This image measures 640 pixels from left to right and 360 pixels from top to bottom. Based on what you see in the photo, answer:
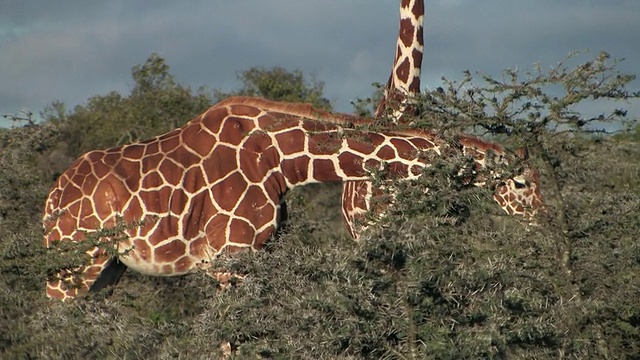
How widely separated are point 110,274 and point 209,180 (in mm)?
1328

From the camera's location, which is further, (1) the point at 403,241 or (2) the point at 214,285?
(2) the point at 214,285

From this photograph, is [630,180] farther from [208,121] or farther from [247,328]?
[247,328]

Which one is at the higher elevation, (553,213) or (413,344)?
(553,213)

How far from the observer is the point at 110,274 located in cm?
1373

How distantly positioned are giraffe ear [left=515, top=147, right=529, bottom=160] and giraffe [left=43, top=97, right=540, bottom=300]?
177 centimetres

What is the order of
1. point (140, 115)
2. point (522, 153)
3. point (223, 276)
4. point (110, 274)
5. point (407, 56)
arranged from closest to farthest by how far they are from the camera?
point (522, 153) → point (223, 276) → point (110, 274) → point (407, 56) → point (140, 115)

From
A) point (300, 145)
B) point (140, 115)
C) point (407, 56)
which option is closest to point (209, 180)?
point (300, 145)

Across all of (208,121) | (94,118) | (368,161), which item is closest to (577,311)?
(368,161)

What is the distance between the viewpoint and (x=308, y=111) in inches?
548

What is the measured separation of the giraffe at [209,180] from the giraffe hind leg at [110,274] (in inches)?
0.5

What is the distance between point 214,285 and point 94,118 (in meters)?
16.2

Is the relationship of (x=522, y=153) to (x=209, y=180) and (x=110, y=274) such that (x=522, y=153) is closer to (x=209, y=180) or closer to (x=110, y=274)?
(x=209, y=180)

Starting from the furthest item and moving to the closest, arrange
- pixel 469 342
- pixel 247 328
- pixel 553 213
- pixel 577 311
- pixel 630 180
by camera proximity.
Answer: pixel 630 180 < pixel 553 213 < pixel 577 311 < pixel 247 328 < pixel 469 342

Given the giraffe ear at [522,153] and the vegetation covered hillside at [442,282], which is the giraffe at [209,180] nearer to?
the vegetation covered hillside at [442,282]
